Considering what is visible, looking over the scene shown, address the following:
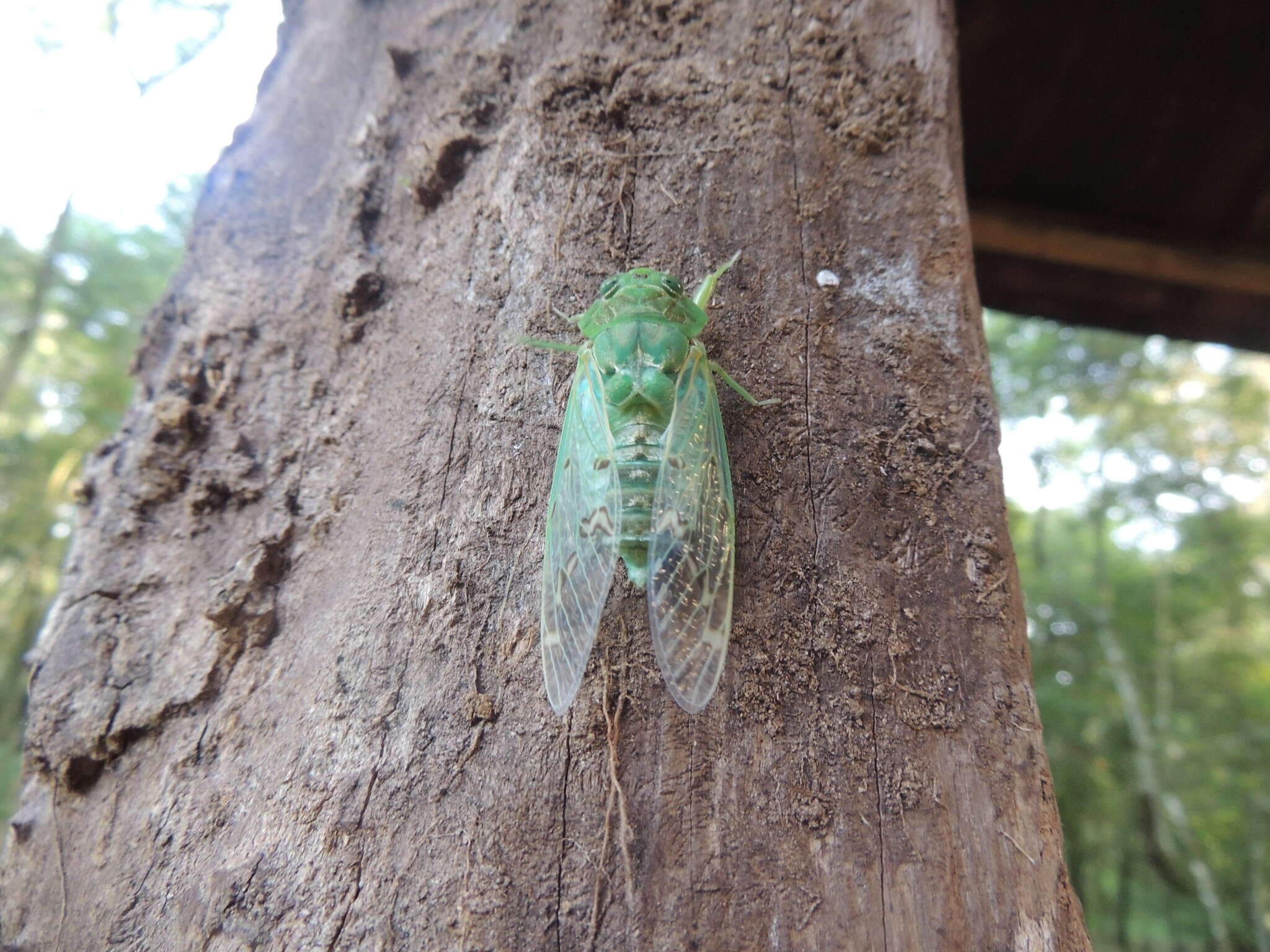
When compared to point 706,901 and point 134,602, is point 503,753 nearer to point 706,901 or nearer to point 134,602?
point 706,901

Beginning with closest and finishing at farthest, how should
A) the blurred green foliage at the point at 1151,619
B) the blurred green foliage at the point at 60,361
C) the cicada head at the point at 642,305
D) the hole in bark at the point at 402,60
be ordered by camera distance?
the cicada head at the point at 642,305 < the hole in bark at the point at 402,60 < the blurred green foliage at the point at 1151,619 < the blurred green foliage at the point at 60,361

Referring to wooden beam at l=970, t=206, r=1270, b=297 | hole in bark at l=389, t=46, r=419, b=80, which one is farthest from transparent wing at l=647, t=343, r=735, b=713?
wooden beam at l=970, t=206, r=1270, b=297

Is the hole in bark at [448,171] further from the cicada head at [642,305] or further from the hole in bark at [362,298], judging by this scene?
the cicada head at [642,305]

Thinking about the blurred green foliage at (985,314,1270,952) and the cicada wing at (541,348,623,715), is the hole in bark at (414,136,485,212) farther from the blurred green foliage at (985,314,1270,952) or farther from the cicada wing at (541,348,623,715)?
the blurred green foliage at (985,314,1270,952)

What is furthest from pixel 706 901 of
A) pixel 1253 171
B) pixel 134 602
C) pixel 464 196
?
pixel 1253 171

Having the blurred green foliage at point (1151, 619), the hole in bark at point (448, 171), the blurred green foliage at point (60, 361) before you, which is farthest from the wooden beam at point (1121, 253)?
the blurred green foliage at point (60, 361)

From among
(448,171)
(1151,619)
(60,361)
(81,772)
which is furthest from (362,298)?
(60,361)

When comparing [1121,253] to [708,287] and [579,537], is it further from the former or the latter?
[579,537]
